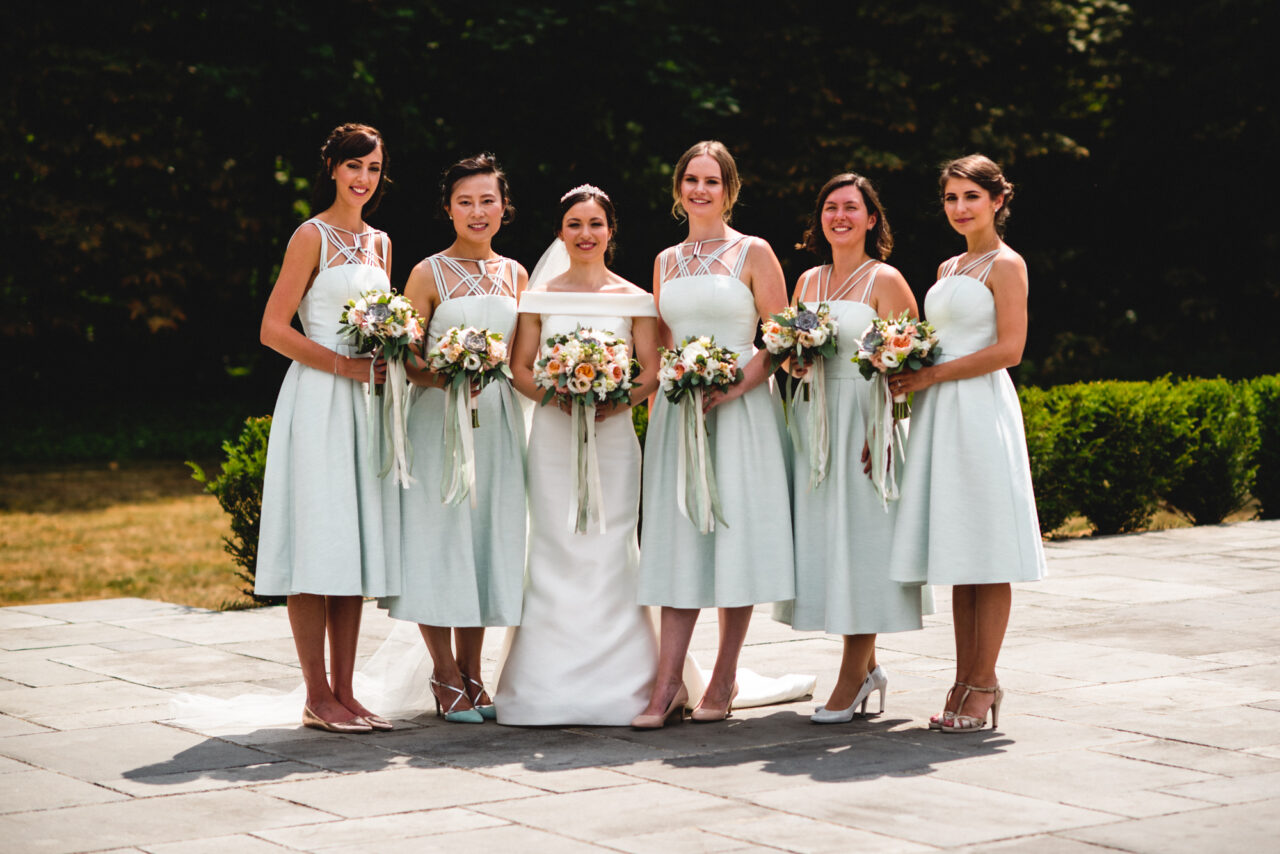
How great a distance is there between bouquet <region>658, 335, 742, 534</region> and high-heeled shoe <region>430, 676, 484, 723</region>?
1352mm

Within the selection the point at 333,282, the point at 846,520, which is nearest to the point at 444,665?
the point at 333,282

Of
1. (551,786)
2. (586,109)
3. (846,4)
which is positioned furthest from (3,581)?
(846,4)

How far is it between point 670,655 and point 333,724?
5.09 feet

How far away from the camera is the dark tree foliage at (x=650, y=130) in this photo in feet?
70.5

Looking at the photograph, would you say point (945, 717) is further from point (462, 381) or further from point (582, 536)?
point (462, 381)

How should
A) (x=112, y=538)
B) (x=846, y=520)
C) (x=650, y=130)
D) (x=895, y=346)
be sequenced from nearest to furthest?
(x=895, y=346) < (x=846, y=520) < (x=112, y=538) < (x=650, y=130)

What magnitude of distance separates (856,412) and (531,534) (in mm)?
1657

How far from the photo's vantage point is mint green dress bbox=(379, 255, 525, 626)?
21.2ft

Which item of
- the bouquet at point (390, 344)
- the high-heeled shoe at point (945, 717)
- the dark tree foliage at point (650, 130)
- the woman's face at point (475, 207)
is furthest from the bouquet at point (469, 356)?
the dark tree foliage at point (650, 130)

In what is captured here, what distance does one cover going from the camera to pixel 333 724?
6199 mm

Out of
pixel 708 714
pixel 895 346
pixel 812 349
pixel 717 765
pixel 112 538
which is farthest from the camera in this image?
pixel 112 538

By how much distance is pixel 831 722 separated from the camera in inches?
246

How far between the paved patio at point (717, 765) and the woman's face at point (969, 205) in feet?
7.31

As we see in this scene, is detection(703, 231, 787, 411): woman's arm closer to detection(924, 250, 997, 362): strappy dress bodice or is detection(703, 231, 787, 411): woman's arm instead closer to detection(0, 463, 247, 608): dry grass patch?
detection(924, 250, 997, 362): strappy dress bodice
